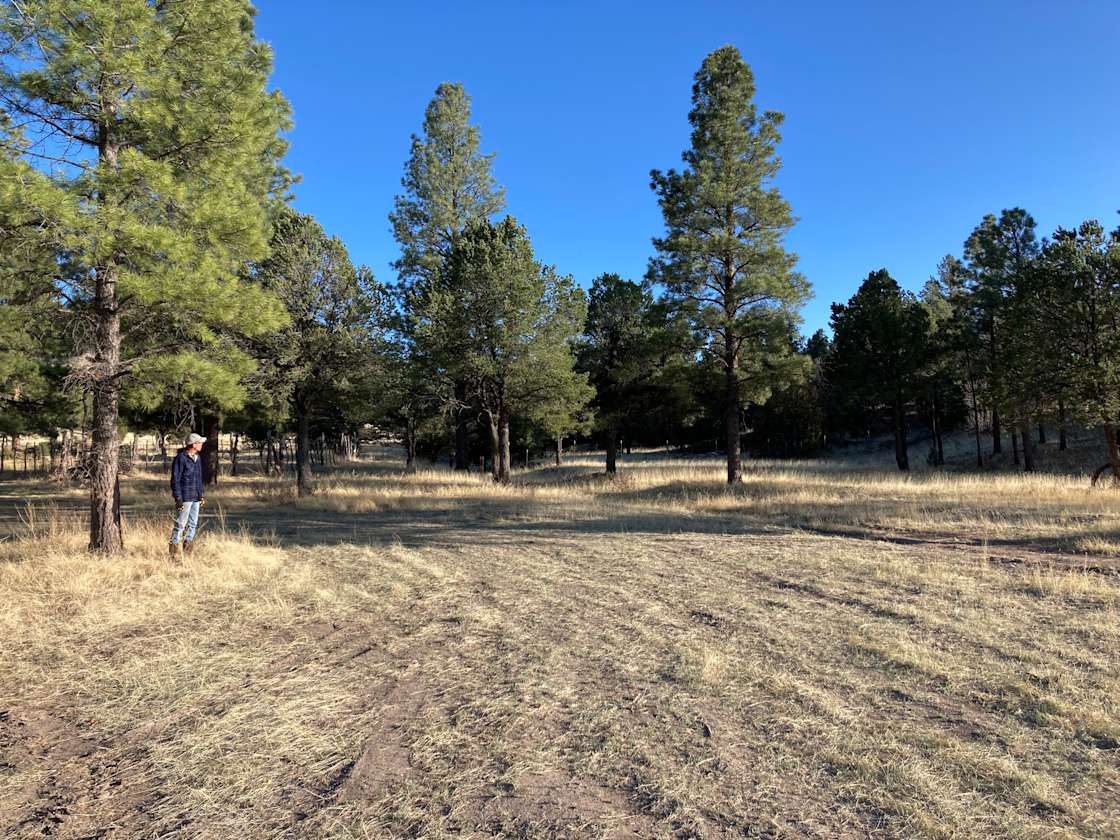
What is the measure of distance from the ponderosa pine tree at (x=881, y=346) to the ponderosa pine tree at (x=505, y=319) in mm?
17246

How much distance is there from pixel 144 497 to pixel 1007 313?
33.3 m

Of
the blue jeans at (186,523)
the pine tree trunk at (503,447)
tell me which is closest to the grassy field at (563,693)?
the blue jeans at (186,523)

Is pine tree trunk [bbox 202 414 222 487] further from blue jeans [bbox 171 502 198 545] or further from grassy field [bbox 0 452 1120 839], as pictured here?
A: blue jeans [bbox 171 502 198 545]

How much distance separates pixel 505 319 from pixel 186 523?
545 inches

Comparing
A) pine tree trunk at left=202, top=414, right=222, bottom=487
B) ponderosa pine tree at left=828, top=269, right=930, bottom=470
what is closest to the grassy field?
pine tree trunk at left=202, top=414, right=222, bottom=487

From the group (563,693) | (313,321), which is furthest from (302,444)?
(563,693)

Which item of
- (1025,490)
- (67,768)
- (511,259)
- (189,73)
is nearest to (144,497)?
(511,259)

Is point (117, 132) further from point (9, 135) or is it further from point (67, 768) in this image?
point (67, 768)

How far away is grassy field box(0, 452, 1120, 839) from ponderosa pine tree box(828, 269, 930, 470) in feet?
75.7

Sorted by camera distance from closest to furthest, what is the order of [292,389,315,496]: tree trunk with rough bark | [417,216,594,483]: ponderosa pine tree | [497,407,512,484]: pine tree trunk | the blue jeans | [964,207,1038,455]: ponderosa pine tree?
the blue jeans, [292,389,315,496]: tree trunk with rough bark, [417,216,594,483]: ponderosa pine tree, [497,407,512,484]: pine tree trunk, [964,207,1038,455]: ponderosa pine tree

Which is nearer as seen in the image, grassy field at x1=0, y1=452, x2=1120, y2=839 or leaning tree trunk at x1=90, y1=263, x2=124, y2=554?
grassy field at x1=0, y1=452, x2=1120, y2=839

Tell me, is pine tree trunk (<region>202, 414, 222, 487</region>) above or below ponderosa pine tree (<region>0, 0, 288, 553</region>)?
below

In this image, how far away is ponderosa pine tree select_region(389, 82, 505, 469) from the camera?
1137 inches

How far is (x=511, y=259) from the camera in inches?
813
